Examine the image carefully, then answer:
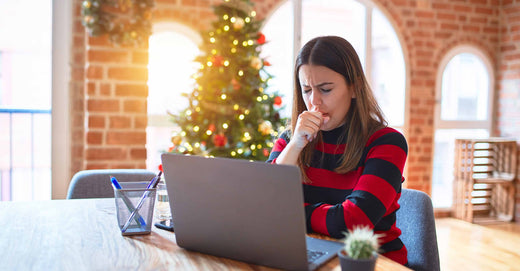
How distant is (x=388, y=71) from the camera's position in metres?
4.71

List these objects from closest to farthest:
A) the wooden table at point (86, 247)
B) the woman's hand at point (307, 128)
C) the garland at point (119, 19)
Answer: the wooden table at point (86, 247), the woman's hand at point (307, 128), the garland at point (119, 19)

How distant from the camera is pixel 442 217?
15.3ft

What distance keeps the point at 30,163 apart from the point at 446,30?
168 inches

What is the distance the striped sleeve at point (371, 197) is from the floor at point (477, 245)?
7.03 ft

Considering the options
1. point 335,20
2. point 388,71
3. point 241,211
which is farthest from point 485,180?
point 241,211

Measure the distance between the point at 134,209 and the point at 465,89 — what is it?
4.58 m

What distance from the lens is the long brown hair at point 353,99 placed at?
138cm

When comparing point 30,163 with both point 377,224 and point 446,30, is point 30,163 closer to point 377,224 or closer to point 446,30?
point 377,224

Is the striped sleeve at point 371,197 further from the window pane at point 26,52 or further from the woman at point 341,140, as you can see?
the window pane at point 26,52

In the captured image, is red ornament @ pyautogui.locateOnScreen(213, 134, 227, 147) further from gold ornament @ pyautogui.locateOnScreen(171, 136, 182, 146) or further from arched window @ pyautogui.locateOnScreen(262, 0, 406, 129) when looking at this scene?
arched window @ pyautogui.locateOnScreen(262, 0, 406, 129)

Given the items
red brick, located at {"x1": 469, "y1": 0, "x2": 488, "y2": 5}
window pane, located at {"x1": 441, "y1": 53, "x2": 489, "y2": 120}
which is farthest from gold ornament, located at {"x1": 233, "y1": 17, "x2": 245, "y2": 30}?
red brick, located at {"x1": 469, "y1": 0, "x2": 488, "y2": 5}

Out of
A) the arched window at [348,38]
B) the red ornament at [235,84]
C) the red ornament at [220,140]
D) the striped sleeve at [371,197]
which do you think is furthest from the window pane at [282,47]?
the striped sleeve at [371,197]

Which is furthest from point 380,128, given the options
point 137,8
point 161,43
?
point 161,43

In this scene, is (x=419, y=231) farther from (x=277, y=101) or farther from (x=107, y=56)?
(x=107, y=56)
